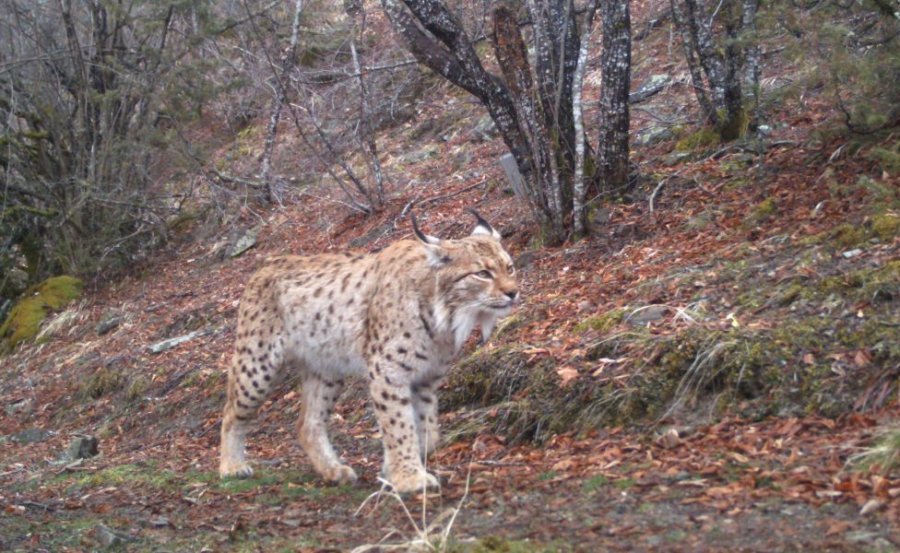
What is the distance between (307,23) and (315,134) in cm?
322

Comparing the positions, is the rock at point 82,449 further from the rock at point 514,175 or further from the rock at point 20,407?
the rock at point 514,175

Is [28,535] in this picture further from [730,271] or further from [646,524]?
[730,271]

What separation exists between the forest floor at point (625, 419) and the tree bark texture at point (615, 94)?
0.36m

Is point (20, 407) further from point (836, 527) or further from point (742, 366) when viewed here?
point (836, 527)

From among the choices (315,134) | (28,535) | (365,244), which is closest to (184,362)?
(365,244)

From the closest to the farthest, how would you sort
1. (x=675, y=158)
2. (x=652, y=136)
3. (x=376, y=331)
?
1. (x=376, y=331)
2. (x=675, y=158)
3. (x=652, y=136)

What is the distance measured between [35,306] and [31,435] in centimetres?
595

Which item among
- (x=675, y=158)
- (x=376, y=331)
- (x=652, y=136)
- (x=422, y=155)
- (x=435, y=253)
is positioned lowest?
(x=376, y=331)

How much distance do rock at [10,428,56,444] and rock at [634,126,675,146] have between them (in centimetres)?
811

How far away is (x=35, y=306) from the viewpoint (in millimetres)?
18484

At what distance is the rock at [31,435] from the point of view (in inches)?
509

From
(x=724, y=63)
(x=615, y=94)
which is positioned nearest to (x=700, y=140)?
(x=724, y=63)

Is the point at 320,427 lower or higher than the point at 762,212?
lower

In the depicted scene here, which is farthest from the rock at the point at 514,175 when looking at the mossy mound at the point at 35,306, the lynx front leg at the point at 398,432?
the mossy mound at the point at 35,306
